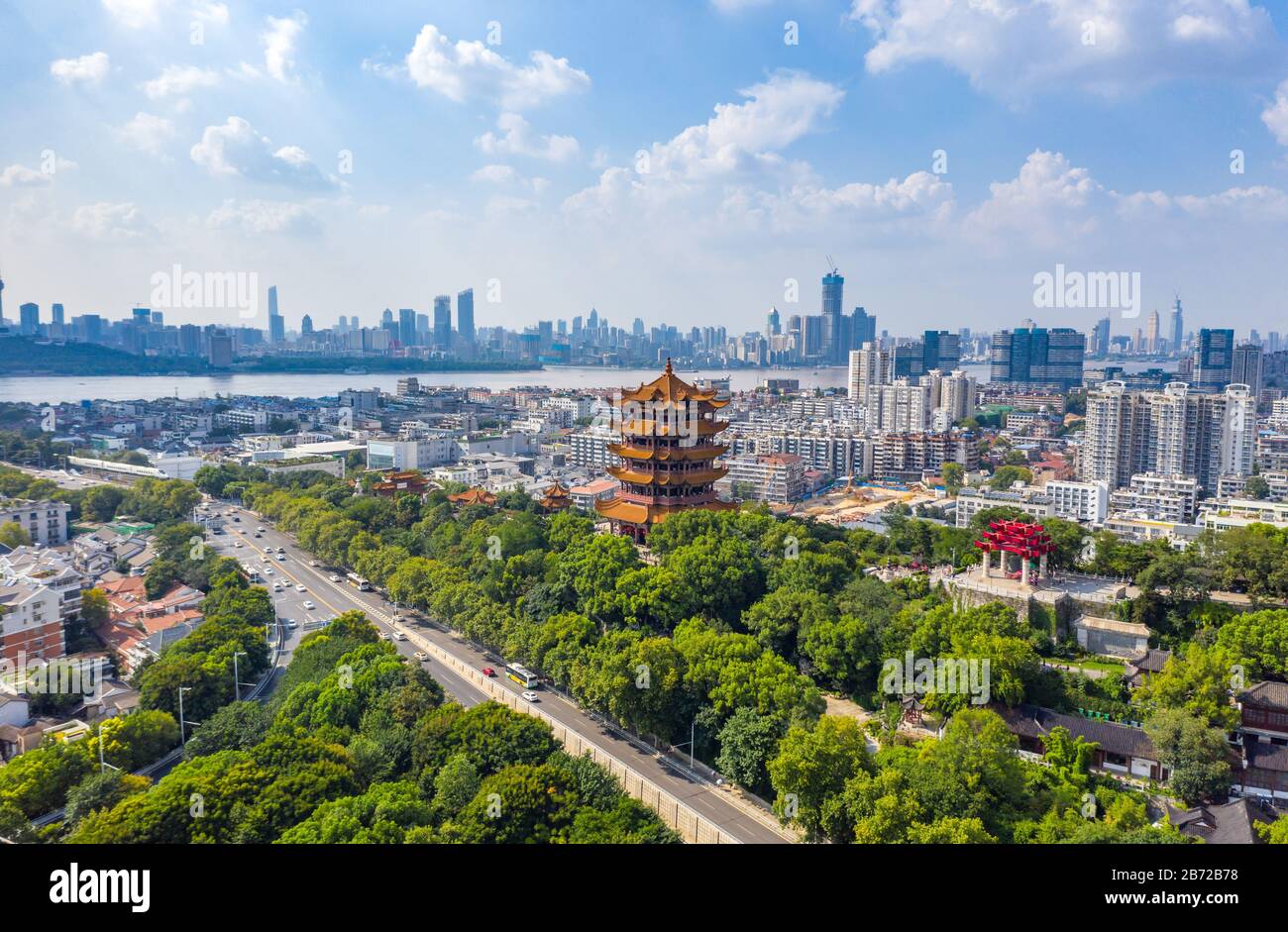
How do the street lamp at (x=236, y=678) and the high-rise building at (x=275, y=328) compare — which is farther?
the high-rise building at (x=275, y=328)

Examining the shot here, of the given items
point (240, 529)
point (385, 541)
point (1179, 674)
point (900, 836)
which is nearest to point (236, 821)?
point (900, 836)

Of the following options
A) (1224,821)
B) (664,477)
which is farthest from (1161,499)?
(1224,821)

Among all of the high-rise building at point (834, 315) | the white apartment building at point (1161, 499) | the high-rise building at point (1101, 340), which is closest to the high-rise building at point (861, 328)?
the high-rise building at point (834, 315)

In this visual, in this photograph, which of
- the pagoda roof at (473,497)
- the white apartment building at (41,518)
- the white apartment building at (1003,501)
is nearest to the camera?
the white apartment building at (41,518)

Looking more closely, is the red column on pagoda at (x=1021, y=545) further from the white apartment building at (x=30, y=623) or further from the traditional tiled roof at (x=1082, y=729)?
the white apartment building at (x=30, y=623)

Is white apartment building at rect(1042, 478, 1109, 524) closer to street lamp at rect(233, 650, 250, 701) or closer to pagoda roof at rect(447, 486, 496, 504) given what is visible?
pagoda roof at rect(447, 486, 496, 504)

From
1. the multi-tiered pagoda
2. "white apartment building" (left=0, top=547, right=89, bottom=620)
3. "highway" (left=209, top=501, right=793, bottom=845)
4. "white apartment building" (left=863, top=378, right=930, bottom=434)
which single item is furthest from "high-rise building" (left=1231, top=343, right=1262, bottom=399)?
"white apartment building" (left=0, top=547, right=89, bottom=620)

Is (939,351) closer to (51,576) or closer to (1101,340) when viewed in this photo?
(1101,340)
